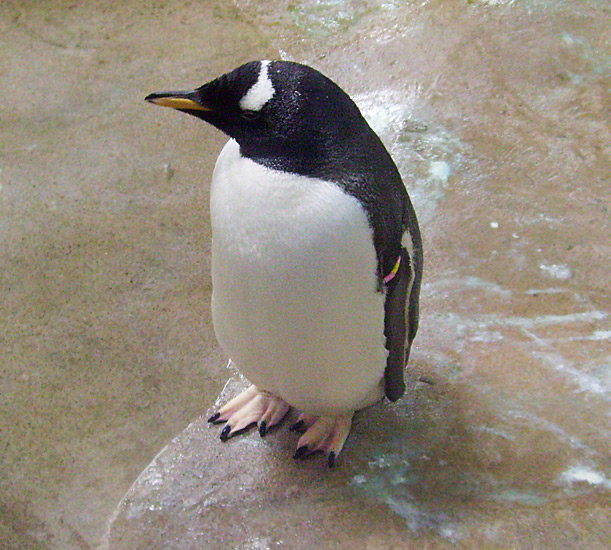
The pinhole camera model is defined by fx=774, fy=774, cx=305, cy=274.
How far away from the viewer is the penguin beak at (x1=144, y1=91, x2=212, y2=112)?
1504mm

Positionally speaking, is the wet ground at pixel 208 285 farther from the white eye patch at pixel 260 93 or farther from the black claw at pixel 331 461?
the white eye patch at pixel 260 93

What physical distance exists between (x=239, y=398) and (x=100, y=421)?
0.40 m

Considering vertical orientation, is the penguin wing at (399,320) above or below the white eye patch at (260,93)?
below

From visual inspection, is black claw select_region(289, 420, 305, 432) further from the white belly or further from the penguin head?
the penguin head

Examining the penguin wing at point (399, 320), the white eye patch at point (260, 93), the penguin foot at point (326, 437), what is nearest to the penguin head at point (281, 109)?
the white eye patch at point (260, 93)

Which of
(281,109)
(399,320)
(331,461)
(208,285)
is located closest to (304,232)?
(281,109)

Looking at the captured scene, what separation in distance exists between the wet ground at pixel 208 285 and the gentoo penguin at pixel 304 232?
0.30 meters

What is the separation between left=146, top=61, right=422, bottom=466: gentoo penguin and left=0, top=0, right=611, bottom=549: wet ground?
300 mm

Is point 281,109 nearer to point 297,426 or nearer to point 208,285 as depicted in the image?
point 297,426

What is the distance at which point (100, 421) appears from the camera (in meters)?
2.07

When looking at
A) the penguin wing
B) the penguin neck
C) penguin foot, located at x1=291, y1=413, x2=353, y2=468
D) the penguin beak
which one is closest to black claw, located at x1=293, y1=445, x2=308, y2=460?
penguin foot, located at x1=291, y1=413, x2=353, y2=468

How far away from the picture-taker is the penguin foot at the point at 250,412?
1.91m

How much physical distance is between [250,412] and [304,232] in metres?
0.69

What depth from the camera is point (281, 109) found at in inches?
55.4
